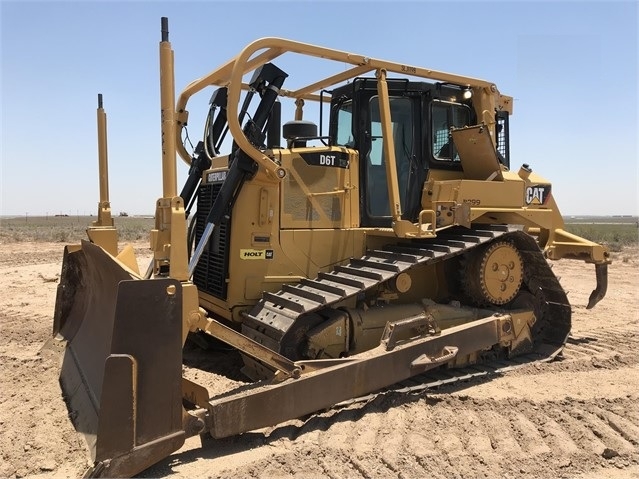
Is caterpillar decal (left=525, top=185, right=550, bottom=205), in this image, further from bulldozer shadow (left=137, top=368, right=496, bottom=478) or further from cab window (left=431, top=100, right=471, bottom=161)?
bulldozer shadow (left=137, top=368, right=496, bottom=478)

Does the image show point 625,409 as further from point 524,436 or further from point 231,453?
point 231,453

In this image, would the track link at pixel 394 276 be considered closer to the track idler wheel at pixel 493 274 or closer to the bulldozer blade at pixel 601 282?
the track idler wheel at pixel 493 274

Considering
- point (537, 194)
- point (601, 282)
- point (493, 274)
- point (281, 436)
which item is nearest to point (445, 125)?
point (537, 194)

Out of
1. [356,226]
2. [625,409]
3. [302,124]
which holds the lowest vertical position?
[625,409]

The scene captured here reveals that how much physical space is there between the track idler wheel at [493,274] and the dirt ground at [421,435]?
2.66 feet

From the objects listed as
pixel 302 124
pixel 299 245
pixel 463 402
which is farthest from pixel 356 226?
pixel 463 402

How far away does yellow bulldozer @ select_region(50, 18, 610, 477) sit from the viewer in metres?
3.37

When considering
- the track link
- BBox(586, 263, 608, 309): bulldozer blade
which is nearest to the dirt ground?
the track link

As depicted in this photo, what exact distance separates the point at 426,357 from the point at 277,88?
2.89 metres

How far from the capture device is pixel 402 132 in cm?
584

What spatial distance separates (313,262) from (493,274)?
193 centimetres

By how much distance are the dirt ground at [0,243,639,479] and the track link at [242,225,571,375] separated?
1.95 feet

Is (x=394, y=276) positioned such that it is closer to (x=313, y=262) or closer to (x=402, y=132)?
(x=313, y=262)

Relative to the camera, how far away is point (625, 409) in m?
4.57
